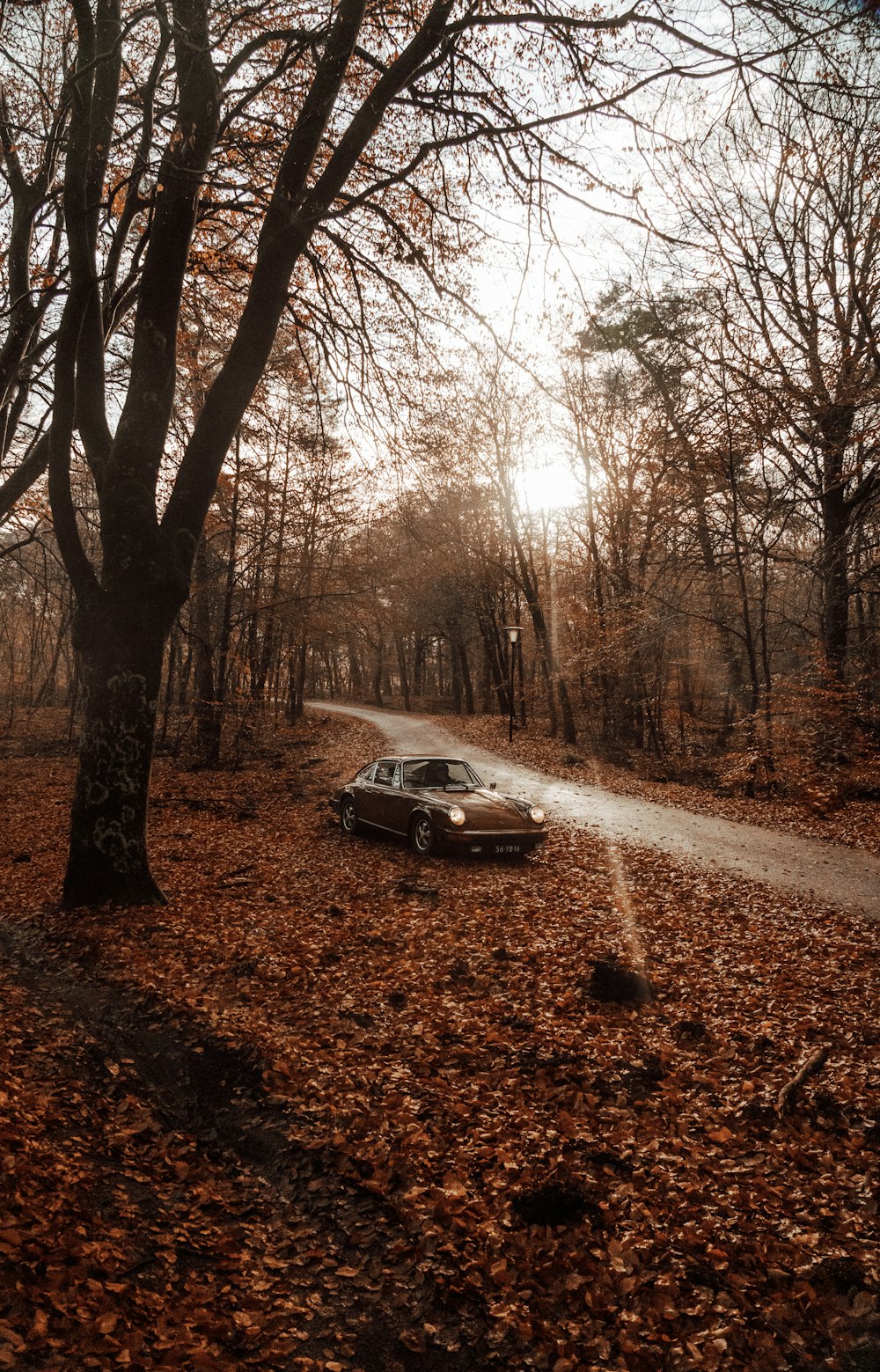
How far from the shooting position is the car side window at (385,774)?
11586mm

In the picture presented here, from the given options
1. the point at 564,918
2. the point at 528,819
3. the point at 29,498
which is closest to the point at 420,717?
the point at 29,498

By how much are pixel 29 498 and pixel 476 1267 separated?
1497 cm

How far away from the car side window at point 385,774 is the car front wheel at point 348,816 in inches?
31.4

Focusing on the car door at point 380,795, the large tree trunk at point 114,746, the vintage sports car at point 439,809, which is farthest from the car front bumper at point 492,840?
the large tree trunk at point 114,746

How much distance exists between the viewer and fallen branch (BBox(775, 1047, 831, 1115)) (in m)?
4.50

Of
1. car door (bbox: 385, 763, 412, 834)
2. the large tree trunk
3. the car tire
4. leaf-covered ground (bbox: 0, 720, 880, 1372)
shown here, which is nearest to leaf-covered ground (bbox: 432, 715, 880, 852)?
leaf-covered ground (bbox: 0, 720, 880, 1372)

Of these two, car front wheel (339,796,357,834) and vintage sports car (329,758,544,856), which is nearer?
vintage sports car (329,758,544,856)

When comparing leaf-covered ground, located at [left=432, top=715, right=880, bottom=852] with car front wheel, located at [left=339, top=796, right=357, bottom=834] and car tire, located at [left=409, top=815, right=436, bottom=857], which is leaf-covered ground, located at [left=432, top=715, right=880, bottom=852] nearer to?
car tire, located at [left=409, top=815, right=436, bottom=857]

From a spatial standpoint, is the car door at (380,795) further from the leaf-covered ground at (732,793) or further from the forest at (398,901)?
the leaf-covered ground at (732,793)

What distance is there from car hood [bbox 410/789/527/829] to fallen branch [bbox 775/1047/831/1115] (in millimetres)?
5469

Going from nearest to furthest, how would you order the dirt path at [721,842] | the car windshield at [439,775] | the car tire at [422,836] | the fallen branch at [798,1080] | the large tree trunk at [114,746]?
the fallen branch at [798,1080] → the large tree trunk at [114,746] → the dirt path at [721,842] → the car tire at [422,836] → the car windshield at [439,775]

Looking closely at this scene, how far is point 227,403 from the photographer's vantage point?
7.83 metres

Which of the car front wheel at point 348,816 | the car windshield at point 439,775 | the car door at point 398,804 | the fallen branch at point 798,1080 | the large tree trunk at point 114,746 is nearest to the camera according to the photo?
the fallen branch at point 798,1080

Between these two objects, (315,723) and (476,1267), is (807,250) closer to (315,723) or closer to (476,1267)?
(476,1267)
